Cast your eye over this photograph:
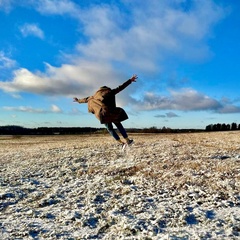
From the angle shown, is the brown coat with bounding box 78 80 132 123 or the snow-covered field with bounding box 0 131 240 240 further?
the brown coat with bounding box 78 80 132 123

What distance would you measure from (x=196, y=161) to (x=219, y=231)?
25.7 feet

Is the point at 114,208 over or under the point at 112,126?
under

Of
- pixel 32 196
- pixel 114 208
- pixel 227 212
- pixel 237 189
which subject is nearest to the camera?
pixel 227 212

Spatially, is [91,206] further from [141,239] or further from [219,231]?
[219,231]

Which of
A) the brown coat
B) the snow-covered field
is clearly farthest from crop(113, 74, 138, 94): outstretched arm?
the snow-covered field

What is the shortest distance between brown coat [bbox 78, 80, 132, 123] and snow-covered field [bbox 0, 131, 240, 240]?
7.61 feet

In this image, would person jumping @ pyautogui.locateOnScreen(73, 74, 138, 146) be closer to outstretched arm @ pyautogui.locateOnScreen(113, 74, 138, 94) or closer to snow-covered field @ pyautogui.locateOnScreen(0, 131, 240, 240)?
outstretched arm @ pyautogui.locateOnScreen(113, 74, 138, 94)

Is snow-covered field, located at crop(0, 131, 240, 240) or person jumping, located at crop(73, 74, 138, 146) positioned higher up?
person jumping, located at crop(73, 74, 138, 146)

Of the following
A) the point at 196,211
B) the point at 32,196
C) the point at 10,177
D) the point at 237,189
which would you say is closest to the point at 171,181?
the point at 237,189

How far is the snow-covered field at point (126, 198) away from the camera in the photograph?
781 centimetres

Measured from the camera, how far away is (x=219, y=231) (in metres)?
7.43

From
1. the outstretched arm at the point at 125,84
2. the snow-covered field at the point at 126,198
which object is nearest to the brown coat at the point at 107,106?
the outstretched arm at the point at 125,84

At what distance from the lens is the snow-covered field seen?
781 cm

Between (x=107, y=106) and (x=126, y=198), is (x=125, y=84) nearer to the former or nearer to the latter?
(x=107, y=106)
